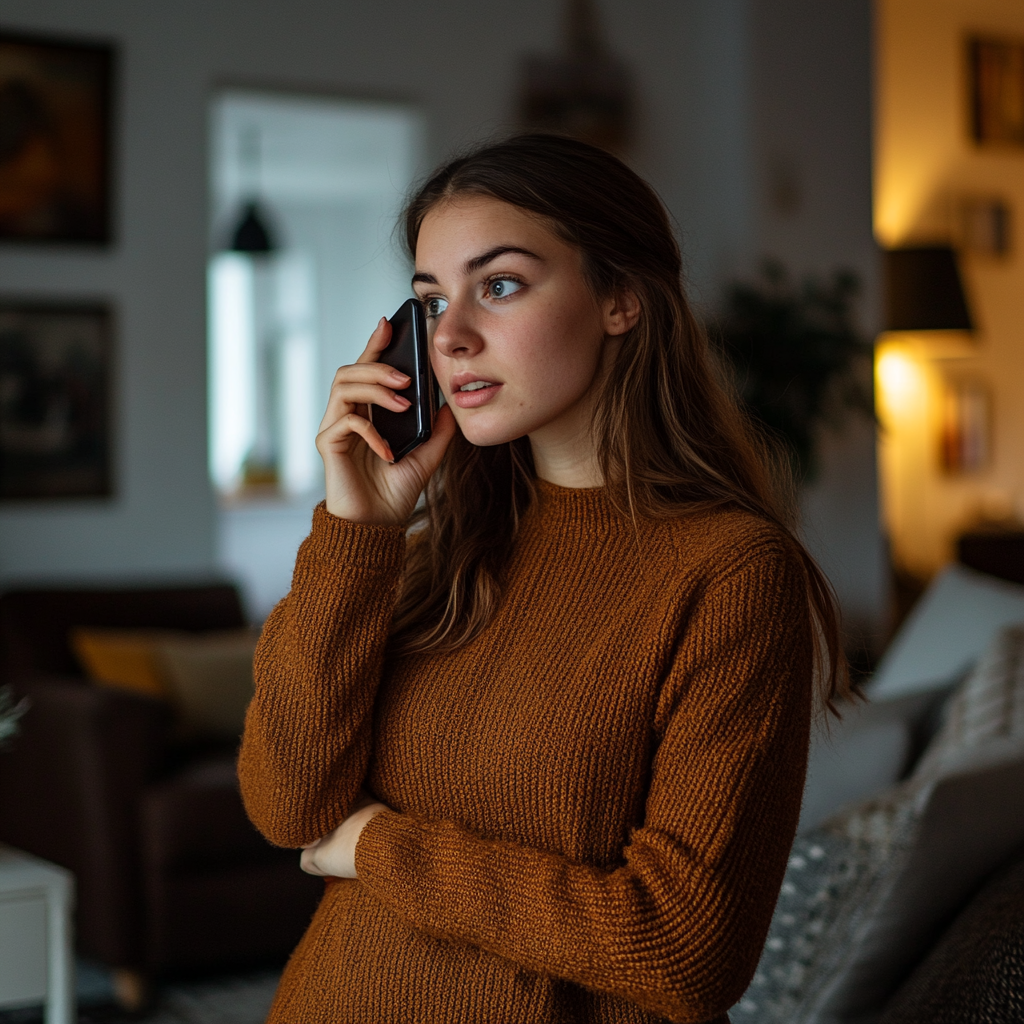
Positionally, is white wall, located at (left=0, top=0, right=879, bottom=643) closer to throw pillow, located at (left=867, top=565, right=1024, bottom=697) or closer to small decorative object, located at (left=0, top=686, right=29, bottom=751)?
small decorative object, located at (left=0, top=686, right=29, bottom=751)

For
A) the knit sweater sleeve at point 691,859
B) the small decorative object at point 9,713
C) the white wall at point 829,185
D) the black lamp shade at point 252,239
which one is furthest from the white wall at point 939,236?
the knit sweater sleeve at point 691,859

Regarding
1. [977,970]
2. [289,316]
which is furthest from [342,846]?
[289,316]

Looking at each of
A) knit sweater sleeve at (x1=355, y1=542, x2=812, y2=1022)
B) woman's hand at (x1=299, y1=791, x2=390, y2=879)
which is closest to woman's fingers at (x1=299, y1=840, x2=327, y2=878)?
woman's hand at (x1=299, y1=791, x2=390, y2=879)

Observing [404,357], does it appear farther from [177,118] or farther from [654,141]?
[654,141]

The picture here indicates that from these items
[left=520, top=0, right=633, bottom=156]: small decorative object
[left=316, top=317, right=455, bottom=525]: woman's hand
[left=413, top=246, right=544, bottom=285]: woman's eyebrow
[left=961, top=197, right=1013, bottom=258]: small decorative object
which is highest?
[left=520, top=0, right=633, bottom=156]: small decorative object

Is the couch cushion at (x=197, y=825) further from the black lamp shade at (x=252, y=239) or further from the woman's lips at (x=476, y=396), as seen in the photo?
the black lamp shade at (x=252, y=239)

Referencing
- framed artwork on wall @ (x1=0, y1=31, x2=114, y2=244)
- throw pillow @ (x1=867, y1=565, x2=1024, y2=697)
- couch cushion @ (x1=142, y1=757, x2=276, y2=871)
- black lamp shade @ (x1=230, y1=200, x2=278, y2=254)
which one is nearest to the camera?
throw pillow @ (x1=867, y1=565, x2=1024, y2=697)

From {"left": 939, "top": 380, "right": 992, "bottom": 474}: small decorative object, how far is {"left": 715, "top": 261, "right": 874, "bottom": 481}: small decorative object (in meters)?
1.53

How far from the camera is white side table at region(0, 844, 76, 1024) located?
1.99 meters

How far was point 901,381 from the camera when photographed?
6.24 meters

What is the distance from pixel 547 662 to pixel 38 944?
4.34 ft

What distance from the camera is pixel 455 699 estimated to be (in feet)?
3.74

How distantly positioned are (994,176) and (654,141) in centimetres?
240

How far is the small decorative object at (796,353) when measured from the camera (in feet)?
15.5
